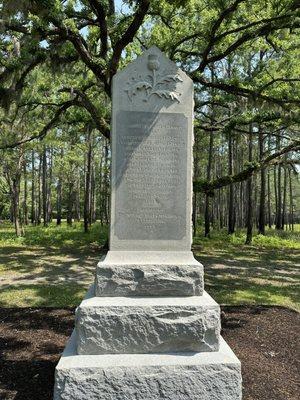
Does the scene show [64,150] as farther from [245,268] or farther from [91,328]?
[91,328]

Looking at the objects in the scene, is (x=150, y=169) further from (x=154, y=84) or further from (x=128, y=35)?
(x=128, y=35)

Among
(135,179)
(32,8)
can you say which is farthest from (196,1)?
(135,179)

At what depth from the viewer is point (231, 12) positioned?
36.0 ft

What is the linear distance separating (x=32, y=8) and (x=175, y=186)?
5947 mm

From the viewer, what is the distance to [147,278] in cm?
405

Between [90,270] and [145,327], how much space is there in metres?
7.58

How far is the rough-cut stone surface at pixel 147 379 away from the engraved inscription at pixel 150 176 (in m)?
1.31

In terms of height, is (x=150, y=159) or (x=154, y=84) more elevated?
(x=154, y=84)

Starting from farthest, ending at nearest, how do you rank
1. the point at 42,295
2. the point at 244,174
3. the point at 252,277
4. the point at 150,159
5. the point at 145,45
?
the point at 145,45, the point at 244,174, the point at 252,277, the point at 42,295, the point at 150,159

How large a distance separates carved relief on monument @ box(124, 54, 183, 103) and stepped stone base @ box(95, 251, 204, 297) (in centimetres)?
178

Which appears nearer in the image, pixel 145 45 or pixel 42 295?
pixel 42 295

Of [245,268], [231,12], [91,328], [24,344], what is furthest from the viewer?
[245,268]

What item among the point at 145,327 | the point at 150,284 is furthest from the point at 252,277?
the point at 145,327

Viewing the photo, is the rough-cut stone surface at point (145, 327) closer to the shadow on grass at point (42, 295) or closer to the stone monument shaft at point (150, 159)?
the stone monument shaft at point (150, 159)
